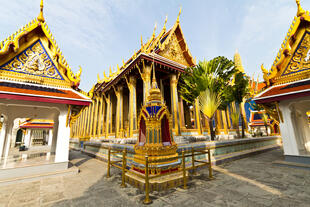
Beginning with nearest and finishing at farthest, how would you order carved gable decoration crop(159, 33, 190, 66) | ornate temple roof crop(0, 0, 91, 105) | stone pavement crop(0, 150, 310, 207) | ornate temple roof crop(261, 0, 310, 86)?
stone pavement crop(0, 150, 310, 207) < ornate temple roof crop(0, 0, 91, 105) < ornate temple roof crop(261, 0, 310, 86) < carved gable decoration crop(159, 33, 190, 66)

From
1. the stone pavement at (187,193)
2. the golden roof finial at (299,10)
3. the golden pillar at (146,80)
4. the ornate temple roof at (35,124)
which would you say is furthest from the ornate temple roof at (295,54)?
the ornate temple roof at (35,124)

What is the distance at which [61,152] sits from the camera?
17.7 feet

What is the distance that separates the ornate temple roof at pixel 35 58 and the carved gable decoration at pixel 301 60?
985cm

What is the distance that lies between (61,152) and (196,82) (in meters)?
7.69

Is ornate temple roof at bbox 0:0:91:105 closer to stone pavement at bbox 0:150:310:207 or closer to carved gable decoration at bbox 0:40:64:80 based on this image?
carved gable decoration at bbox 0:40:64:80

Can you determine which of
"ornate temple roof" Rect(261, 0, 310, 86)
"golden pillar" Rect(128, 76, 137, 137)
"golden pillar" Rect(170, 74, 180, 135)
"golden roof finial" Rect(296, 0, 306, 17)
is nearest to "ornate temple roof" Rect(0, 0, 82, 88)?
"golden pillar" Rect(128, 76, 137, 137)

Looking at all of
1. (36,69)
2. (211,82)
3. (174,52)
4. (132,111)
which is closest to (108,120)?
(132,111)

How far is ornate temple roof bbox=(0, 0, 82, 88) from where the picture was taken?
534 centimetres

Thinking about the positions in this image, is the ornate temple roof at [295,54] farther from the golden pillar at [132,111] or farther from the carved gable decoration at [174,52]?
the golden pillar at [132,111]

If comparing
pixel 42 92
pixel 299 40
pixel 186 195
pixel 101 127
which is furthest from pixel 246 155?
pixel 101 127

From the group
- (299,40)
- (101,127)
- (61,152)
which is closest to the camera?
(61,152)

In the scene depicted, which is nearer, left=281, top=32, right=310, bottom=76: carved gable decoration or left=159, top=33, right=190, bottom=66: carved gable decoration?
left=281, top=32, right=310, bottom=76: carved gable decoration

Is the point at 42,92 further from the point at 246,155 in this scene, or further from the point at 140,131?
the point at 246,155

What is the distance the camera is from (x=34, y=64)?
5.80m
